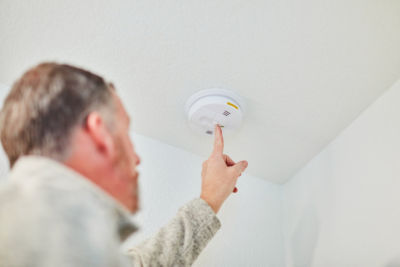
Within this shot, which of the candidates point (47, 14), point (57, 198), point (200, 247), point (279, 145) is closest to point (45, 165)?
point (57, 198)

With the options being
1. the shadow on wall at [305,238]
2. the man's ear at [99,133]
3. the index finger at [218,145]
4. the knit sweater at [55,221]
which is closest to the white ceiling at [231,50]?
the index finger at [218,145]

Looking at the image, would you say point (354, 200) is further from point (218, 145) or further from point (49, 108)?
point (49, 108)

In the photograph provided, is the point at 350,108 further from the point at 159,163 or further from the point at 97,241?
the point at 97,241

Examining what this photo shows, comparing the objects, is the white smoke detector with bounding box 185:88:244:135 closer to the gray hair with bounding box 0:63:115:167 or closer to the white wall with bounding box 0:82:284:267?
the white wall with bounding box 0:82:284:267

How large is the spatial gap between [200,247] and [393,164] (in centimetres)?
52

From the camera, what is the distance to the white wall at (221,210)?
1.00m

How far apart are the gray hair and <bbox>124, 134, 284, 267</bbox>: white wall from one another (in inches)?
22.2

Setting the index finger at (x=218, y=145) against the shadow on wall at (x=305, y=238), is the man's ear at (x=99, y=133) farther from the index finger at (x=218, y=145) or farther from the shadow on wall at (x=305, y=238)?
the shadow on wall at (x=305, y=238)

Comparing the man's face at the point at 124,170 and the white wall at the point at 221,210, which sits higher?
the white wall at the point at 221,210

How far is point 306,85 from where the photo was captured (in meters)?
0.90

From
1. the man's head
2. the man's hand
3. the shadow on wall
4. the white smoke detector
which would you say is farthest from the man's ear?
the shadow on wall

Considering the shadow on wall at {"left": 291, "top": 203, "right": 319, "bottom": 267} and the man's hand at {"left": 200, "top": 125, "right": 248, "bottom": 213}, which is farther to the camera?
the shadow on wall at {"left": 291, "top": 203, "right": 319, "bottom": 267}

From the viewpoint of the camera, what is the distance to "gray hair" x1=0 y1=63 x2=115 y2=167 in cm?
41

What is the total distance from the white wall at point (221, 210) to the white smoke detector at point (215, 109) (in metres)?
0.20
